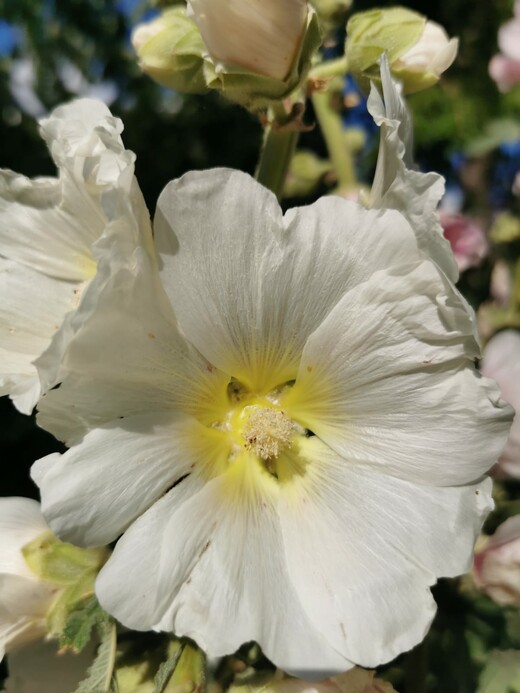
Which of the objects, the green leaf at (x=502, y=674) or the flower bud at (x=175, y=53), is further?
the green leaf at (x=502, y=674)

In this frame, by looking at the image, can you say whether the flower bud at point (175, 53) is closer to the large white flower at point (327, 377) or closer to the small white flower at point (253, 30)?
the small white flower at point (253, 30)

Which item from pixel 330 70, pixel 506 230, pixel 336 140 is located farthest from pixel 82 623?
pixel 506 230

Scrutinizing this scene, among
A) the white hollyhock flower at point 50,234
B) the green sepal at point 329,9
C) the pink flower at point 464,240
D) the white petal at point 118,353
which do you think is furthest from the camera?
the pink flower at point 464,240

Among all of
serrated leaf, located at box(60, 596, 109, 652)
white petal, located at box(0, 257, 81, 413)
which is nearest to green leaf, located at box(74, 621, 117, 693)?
serrated leaf, located at box(60, 596, 109, 652)

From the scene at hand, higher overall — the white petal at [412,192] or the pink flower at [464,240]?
the white petal at [412,192]

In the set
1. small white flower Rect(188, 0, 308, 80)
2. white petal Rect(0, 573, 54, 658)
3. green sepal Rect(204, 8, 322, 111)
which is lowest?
white petal Rect(0, 573, 54, 658)

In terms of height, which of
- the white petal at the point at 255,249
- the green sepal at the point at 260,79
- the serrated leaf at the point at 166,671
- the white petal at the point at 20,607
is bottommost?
the white petal at the point at 20,607

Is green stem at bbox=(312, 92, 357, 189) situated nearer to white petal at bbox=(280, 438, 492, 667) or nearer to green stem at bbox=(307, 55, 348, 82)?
green stem at bbox=(307, 55, 348, 82)

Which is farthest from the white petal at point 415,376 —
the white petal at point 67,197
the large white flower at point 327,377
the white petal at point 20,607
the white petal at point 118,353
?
the white petal at point 20,607
